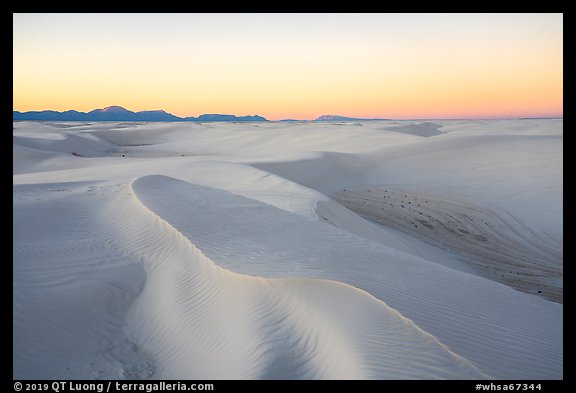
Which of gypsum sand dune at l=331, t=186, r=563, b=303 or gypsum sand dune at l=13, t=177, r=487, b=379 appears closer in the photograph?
gypsum sand dune at l=13, t=177, r=487, b=379

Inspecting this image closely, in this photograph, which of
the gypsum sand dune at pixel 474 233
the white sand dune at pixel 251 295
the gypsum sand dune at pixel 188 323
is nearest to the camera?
the gypsum sand dune at pixel 188 323

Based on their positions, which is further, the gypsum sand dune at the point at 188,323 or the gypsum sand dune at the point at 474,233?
the gypsum sand dune at the point at 474,233

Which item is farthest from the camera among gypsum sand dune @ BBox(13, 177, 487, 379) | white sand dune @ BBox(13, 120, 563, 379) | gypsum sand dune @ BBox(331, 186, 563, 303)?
gypsum sand dune @ BBox(331, 186, 563, 303)

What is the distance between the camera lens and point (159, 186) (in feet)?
34.2

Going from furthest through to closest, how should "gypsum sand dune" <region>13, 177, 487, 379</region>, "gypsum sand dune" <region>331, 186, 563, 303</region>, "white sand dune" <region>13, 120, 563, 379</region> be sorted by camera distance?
"gypsum sand dune" <region>331, 186, 563, 303</region> < "white sand dune" <region>13, 120, 563, 379</region> < "gypsum sand dune" <region>13, 177, 487, 379</region>

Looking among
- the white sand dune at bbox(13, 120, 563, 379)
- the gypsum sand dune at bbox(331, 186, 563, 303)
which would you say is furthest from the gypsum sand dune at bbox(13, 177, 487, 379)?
the gypsum sand dune at bbox(331, 186, 563, 303)

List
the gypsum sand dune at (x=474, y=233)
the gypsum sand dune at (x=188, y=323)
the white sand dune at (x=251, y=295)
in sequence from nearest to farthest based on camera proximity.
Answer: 1. the gypsum sand dune at (x=188, y=323)
2. the white sand dune at (x=251, y=295)
3. the gypsum sand dune at (x=474, y=233)

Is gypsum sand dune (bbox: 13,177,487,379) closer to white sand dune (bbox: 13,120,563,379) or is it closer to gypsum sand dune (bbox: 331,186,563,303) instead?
white sand dune (bbox: 13,120,563,379)

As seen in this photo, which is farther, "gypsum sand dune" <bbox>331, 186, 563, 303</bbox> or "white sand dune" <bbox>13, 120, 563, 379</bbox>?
"gypsum sand dune" <bbox>331, 186, 563, 303</bbox>

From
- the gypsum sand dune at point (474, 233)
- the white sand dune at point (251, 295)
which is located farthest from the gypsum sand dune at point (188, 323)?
the gypsum sand dune at point (474, 233)

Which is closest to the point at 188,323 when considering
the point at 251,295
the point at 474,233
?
the point at 251,295

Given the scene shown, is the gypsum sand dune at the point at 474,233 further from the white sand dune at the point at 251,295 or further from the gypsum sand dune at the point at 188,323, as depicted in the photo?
the gypsum sand dune at the point at 188,323

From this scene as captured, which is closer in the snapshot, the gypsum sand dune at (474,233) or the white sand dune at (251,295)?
the white sand dune at (251,295)

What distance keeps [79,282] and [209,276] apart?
1845mm
